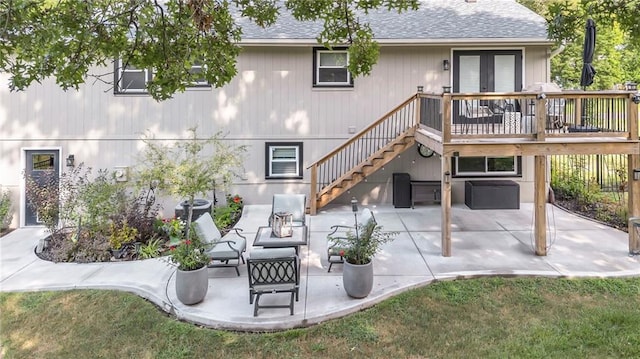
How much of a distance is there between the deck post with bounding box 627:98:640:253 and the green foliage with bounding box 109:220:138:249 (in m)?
9.64

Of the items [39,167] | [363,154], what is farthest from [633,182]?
[39,167]

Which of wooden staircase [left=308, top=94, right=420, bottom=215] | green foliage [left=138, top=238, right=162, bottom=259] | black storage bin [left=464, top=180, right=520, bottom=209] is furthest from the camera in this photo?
black storage bin [left=464, top=180, right=520, bottom=209]

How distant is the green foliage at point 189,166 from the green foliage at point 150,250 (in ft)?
2.69

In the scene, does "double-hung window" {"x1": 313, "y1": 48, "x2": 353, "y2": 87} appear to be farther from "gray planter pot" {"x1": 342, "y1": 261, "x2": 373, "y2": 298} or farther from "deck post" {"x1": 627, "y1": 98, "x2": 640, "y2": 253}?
"gray planter pot" {"x1": 342, "y1": 261, "x2": 373, "y2": 298}

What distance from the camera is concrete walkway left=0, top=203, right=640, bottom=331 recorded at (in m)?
5.37

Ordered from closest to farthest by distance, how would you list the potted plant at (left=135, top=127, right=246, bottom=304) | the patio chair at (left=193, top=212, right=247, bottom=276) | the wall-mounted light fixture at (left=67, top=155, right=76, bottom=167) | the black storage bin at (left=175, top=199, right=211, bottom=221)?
the patio chair at (left=193, top=212, right=247, bottom=276), the potted plant at (left=135, top=127, right=246, bottom=304), the black storage bin at (left=175, top=199, right=211, bottom=221), the wall-mounted light fixture at (left=67, top=155, right=76, bottom=167)

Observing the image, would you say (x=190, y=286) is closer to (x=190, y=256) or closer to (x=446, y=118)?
(x=190, y=256)

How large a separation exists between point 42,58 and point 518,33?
11.0 metres

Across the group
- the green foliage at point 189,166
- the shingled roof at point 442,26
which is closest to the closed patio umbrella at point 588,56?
the shingled roof at point 442,26

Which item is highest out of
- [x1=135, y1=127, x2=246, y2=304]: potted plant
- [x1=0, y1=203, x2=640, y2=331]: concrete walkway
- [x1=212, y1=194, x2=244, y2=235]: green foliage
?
[x1=135, y1=127, x2=246, y2=304]: potted plant

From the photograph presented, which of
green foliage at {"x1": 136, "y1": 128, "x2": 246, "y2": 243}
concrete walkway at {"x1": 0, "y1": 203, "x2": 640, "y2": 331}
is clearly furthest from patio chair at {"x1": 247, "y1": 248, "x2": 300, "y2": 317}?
green foliage at {"x1": 136, "y1": 128, "x2": 246, "y2": 243}

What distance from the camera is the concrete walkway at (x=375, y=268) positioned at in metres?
5.37

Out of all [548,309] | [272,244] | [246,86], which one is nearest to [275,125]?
[246,86]

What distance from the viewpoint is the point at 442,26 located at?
1131 cm
